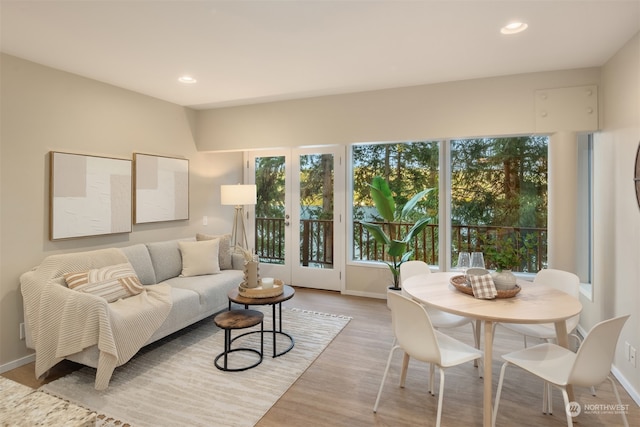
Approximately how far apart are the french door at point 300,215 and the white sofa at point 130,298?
1199mm

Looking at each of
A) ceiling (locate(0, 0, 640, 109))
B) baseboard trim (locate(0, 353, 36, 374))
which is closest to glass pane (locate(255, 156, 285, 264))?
ceiling (locate(0, 0, 640, 109))

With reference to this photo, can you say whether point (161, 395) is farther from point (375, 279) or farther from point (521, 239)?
point (521, 239)

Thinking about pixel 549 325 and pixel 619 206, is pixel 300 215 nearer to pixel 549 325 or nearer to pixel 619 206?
pixel 549 325

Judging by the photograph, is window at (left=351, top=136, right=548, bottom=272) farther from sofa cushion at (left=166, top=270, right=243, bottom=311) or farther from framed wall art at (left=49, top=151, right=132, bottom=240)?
framed wall art at (left=49, top=151, right=132, bottom=240)

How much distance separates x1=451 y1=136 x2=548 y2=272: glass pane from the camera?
377cm

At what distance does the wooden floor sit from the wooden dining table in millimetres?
231

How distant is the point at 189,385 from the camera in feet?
7.98

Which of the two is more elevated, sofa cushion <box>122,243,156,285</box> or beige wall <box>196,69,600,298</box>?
beige wall <box>196,69,600,298</box>

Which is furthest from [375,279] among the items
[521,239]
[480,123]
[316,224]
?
[480,123]

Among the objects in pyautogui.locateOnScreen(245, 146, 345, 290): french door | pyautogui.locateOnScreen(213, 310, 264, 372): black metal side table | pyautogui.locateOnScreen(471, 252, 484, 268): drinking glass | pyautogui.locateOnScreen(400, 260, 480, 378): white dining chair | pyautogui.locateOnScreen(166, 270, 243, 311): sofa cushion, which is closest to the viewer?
pyautogui.locateOnScreen(471, 252, 484, 268): drinking glass

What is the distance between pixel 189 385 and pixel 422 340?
5.67 ft

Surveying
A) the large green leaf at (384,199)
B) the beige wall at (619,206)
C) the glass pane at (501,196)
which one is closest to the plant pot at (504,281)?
the beige wall at (619,206)

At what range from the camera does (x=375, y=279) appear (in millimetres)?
4574

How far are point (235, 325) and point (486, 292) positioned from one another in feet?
6.04
